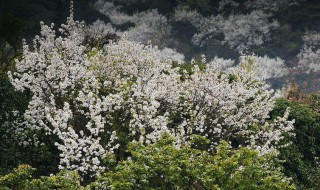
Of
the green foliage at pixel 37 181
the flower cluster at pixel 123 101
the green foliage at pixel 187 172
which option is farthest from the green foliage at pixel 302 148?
the green foliage at pixel 37 181

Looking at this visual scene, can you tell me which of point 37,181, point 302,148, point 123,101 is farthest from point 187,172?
point 302,148

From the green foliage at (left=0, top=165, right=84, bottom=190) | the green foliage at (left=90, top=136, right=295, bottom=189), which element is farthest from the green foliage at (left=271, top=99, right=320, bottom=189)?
the green foliage at (left=0, top=165, right=84, bottom=190)

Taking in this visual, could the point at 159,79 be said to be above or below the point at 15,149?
above

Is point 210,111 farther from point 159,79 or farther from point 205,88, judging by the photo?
point 159,79

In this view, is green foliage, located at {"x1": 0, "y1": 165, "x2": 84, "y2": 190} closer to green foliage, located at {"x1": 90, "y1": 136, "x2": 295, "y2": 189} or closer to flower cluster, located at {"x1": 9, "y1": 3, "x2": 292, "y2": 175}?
green foliage, located at {"x1": 90, "y1": 136, "x2": 295, "y2": 189}

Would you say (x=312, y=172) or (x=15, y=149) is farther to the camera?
(x=312, y=172)

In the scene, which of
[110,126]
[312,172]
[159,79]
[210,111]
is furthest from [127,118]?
[312,172]

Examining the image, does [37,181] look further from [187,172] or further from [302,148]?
[302,148]

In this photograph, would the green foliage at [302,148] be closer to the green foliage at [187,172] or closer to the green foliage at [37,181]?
the green foliage at [187,172]

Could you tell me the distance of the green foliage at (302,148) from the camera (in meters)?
24.8

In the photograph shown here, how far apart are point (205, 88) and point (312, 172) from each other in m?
11.9

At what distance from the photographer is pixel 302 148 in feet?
88.3

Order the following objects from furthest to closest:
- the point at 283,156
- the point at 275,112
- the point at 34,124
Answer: the point at 275,112 → the point at 283,156 → the point at 34,124

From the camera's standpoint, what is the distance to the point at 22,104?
18.7 metres
